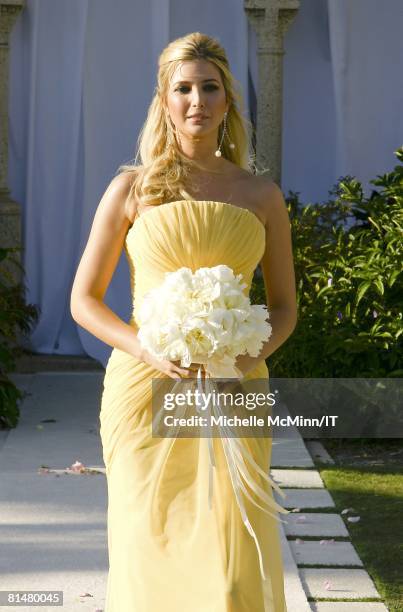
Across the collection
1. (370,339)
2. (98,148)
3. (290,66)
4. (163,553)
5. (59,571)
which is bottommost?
(59,571)

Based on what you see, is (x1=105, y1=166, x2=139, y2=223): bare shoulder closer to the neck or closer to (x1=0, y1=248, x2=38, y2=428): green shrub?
the neck

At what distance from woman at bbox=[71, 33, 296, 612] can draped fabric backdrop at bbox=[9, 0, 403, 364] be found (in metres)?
4.86

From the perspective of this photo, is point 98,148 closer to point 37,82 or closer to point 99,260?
point 37,82

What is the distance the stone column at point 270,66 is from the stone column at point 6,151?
1.56 metres

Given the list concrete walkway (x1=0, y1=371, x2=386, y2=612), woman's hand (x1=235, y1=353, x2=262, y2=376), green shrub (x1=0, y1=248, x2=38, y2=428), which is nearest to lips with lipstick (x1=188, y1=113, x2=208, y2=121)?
woman's hand (x1=235, y1=353, x2=262, y2=376)

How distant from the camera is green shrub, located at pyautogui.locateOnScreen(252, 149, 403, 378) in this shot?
6.63 meters

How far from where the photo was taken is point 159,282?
3.37 meters

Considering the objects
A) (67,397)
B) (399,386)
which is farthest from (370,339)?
(67,397)

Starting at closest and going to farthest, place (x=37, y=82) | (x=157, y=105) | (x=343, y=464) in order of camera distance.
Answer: (x=157, y=105)
(x=343, y=464)
(x=37, y=82)

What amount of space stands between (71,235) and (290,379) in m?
2.24

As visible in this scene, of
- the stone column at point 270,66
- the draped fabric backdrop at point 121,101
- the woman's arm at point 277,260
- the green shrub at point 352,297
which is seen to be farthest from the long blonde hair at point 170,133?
the draped fabric backdrop at point 121,101

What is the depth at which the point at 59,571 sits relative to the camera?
4645 millimetres

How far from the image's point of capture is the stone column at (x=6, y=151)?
822 cm

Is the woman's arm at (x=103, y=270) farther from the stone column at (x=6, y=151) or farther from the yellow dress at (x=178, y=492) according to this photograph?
the stone column at (x=6, y=151)
